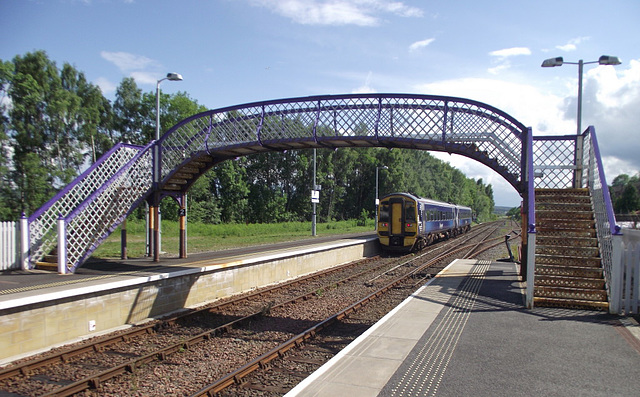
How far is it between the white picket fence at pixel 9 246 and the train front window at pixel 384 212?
640 inches

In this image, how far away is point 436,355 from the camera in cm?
557

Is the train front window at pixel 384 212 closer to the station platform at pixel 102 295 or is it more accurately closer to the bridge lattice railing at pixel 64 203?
the station platform at pixel 102 295

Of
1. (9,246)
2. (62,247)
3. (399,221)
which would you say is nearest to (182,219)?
(62,247)

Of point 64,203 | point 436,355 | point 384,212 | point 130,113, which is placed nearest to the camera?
point 436,355

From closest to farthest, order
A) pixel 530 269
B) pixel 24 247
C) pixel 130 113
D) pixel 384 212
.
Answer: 1. pixel 530 269
2. pixel 24 247
3. pixel 384 212
4. pixel 130 113

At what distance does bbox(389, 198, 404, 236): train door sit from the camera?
72.2ft

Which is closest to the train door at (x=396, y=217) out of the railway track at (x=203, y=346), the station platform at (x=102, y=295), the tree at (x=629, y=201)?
the station platform at (x=102, y=295)

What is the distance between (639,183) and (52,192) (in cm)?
6761

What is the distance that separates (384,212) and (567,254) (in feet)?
45.0

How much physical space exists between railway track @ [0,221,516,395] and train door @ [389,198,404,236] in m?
10.4

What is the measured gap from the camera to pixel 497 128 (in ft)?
36.6

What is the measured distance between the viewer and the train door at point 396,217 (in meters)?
22.0

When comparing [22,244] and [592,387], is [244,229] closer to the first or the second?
[22,244]

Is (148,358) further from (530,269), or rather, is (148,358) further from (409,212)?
(409,212)
